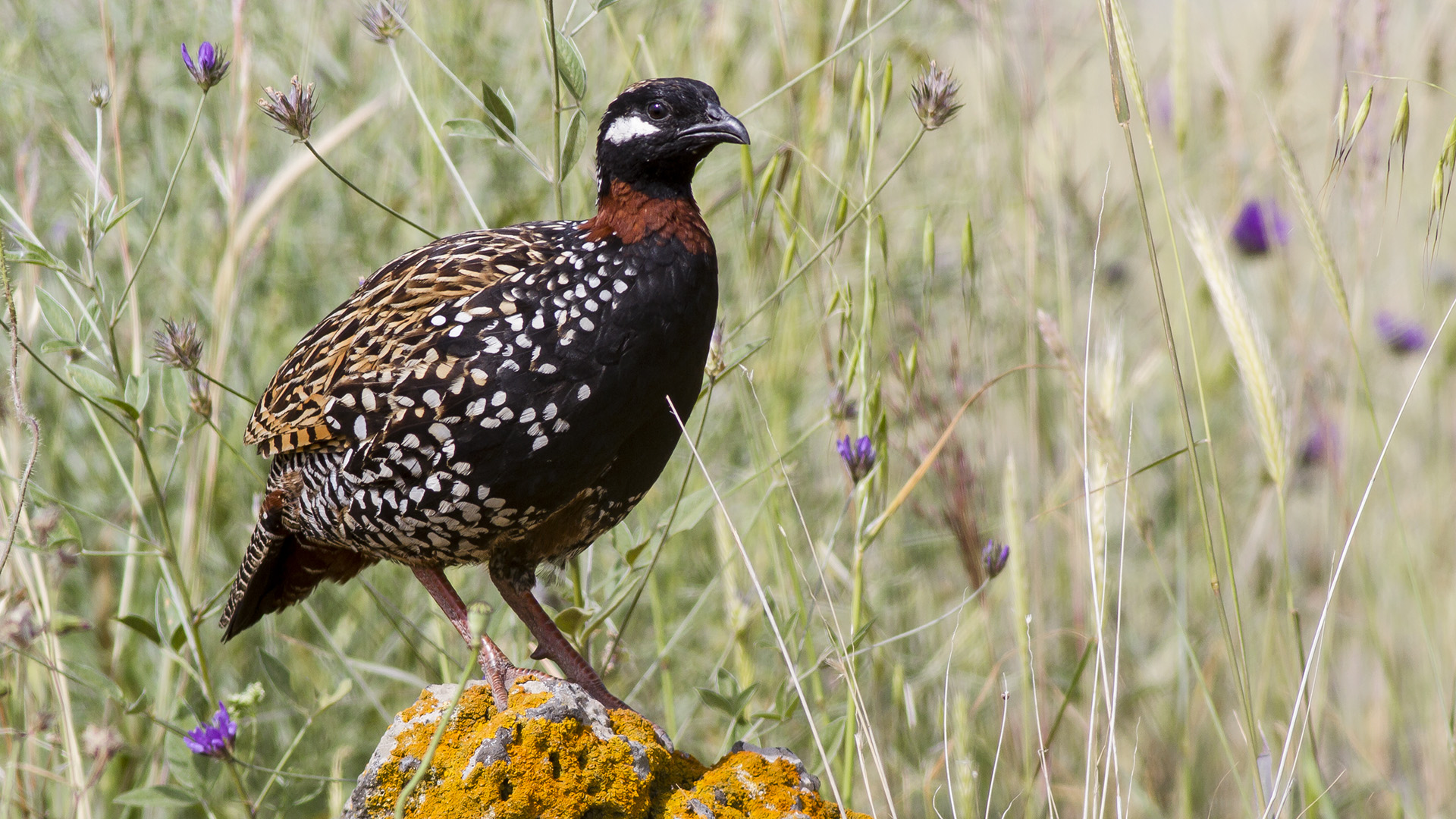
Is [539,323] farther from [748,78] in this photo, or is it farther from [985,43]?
[748,78]

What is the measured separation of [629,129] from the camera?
9.71ft

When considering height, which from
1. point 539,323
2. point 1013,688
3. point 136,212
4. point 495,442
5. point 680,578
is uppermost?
point 136,212

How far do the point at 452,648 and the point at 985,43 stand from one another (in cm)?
287

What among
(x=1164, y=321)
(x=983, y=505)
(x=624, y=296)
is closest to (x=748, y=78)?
(x=983, y=505)

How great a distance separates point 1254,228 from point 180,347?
181 inches

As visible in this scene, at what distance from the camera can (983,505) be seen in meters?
4.59

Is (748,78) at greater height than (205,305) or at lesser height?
greater

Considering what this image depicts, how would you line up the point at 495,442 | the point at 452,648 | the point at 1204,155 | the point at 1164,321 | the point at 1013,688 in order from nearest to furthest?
1. the point at 1164,321
2. the point at 495,442
3. the point at 452,648
4. the point at 1013,688
5. the point at 1204,155

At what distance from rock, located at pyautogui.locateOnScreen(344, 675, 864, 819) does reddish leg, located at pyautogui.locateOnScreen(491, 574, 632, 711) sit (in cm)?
49

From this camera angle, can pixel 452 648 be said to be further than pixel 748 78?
No

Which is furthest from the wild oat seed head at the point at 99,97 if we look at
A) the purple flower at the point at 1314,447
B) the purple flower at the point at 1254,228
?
the purple flower at the point at 1314,447

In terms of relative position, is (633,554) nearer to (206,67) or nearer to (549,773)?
(549,773)

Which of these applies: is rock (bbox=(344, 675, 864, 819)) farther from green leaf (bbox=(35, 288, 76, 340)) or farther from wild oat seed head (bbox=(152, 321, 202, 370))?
green leaf (bbox=(35, 288, 76, 340))

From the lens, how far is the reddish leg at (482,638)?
277 centimetres
